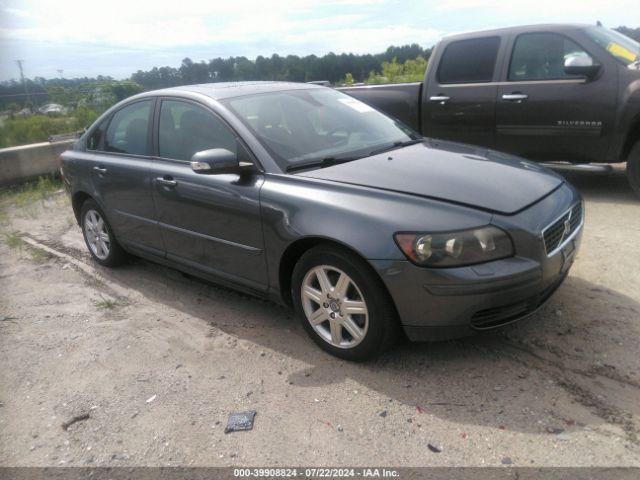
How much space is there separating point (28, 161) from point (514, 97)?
25.4 ft

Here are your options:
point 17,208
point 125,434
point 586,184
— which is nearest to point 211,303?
point 125,434

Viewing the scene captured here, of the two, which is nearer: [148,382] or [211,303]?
[148,382]

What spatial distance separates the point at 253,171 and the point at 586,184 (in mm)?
4781

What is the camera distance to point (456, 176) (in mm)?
3225

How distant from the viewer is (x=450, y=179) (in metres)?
3.18

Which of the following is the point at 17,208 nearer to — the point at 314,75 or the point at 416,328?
the point at 314,75

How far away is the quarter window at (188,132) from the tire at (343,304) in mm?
1017

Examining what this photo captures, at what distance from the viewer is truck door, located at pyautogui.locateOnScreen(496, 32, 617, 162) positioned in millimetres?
5672

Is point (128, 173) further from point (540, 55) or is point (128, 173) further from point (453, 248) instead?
point (540, 55)

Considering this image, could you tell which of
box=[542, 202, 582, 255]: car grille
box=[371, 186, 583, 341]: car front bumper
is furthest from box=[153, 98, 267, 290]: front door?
box=[542, 202, 582, 255]: car grille

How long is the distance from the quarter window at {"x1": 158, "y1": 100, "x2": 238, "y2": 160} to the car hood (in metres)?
0.74

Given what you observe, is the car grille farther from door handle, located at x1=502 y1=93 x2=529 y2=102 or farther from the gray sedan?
door handle, located at x1=502 y1=93 x2=529 y2=102

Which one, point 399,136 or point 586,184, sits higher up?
point 399,136

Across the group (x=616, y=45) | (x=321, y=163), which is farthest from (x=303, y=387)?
(x=616, y=45)
